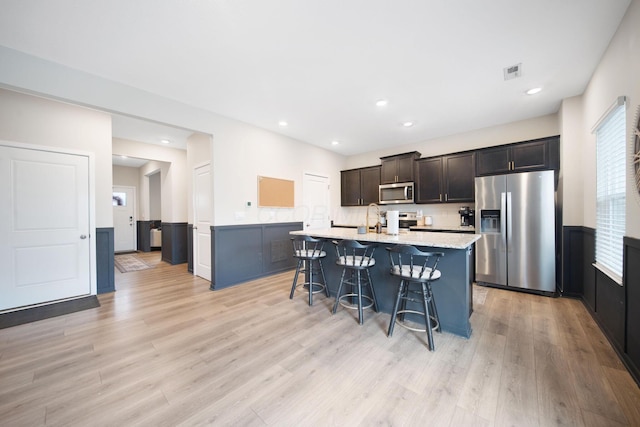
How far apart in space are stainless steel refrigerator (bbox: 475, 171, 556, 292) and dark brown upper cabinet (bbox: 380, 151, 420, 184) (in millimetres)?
1420

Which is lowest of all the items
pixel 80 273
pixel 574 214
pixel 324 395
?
pixel 324 395

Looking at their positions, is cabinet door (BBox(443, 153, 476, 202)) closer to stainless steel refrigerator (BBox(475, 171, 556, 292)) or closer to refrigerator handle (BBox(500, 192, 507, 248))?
stainless steel refrigerator (BBox(475, 171, 556, 292))

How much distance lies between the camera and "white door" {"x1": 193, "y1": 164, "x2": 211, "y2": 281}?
426 centimetres

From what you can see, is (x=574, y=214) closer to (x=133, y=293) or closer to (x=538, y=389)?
(x=538, y=389)

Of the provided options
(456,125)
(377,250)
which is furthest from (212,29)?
(456,125)

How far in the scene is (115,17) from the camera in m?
1.91

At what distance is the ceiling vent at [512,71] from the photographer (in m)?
2.57

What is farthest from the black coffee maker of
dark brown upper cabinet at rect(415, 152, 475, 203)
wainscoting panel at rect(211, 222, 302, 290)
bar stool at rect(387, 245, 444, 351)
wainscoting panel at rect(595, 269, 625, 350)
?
wainscoting panel at rect(211, 222, 302, 290)

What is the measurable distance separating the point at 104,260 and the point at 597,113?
669 cm

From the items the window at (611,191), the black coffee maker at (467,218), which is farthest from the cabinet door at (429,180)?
the window at (611,191)

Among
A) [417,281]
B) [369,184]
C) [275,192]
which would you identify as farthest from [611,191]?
[275,192]

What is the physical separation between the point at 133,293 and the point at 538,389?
188 inches

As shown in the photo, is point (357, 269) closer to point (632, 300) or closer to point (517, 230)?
point (632, 300)

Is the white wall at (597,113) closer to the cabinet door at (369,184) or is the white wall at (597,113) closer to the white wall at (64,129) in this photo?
the cabinet door at (369,184)
